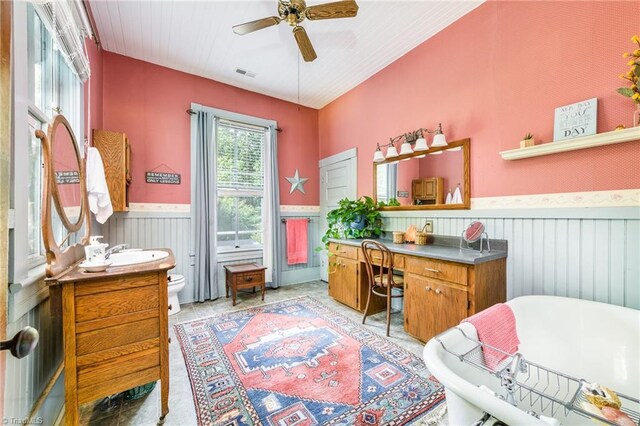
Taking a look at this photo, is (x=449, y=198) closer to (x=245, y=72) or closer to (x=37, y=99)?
(x=245, y=72)

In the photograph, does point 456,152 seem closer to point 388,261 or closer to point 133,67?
point 388,261

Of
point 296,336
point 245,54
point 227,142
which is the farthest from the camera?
point 227,142

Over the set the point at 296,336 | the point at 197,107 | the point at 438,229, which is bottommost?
the point at 296,336

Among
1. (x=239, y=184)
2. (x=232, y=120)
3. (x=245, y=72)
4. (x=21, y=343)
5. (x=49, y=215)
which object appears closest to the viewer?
(x=21, y=343)

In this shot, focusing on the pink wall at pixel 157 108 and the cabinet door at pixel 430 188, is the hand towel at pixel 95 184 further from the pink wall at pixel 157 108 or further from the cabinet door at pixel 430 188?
the cabinet door at pixel 430 188

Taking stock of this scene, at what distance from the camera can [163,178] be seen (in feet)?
10.9

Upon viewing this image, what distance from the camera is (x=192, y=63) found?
3256mm

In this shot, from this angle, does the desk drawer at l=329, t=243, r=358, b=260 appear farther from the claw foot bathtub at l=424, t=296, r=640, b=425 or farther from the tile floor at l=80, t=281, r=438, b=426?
the claw foot bathtub at l=424, t=296, r=640, b=425

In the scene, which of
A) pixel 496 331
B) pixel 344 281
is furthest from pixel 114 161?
pixel 496 331

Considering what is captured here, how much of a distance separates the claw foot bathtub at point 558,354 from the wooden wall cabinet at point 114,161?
3.13 m

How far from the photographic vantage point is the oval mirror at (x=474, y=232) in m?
2.26

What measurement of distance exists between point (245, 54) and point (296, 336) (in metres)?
3.23

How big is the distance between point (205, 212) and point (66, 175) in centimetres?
182

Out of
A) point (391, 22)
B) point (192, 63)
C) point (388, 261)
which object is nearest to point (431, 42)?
point (391, 22)
